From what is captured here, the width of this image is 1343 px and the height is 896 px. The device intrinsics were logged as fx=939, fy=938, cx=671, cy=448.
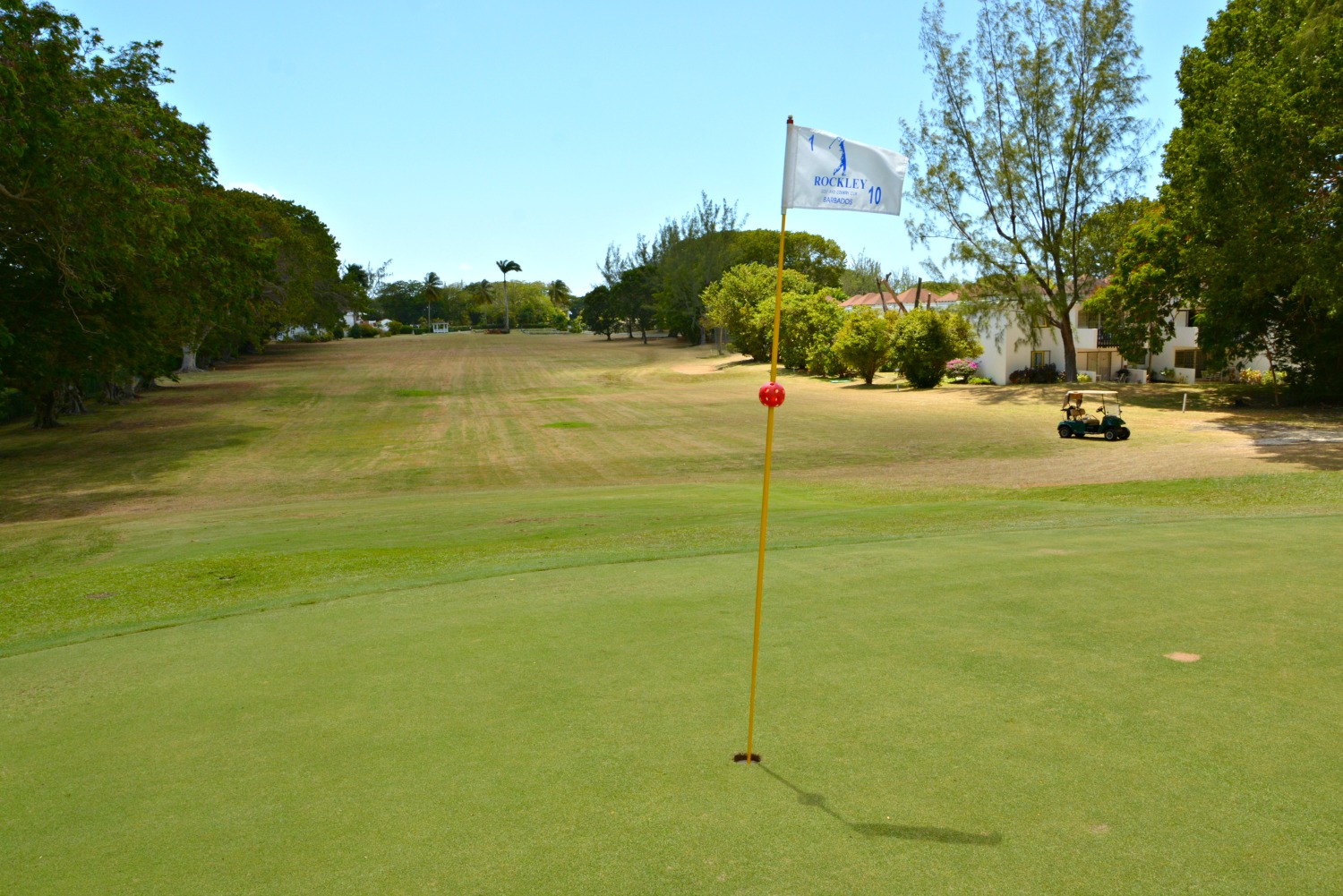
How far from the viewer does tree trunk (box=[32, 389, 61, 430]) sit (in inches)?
1526

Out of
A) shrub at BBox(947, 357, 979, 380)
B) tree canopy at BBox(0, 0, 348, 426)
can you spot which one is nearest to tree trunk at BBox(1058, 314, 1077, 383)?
shrub at BBox(947, 357, 979, 380)

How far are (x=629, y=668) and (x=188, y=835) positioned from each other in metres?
2.97

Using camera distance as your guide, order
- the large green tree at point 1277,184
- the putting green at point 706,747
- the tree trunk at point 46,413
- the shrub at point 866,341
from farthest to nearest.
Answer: the shrub at point 866,341 < the tree trunk at point 46,413 < the large green tree at point 1277,184 < the putting green at point 706,747

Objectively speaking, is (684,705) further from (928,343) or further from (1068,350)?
(1068,350)

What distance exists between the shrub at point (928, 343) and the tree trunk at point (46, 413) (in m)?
40.4

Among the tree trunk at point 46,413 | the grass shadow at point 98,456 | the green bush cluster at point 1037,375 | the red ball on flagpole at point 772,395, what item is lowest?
the grass shadow at point 98,456

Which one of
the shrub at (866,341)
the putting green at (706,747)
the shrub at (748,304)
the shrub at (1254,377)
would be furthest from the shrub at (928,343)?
the putting green at (706,747)

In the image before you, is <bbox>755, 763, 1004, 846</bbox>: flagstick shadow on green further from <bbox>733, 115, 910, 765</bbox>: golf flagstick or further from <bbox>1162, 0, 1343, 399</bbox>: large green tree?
<bbox>1162, 0, 1343, 399</bbox>: large green tree

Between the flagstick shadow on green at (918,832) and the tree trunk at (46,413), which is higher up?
the flagstick shadow on green at (918,832)

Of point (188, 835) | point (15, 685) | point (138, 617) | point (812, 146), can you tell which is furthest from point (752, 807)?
point (138, 617)

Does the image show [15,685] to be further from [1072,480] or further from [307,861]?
[1072,480]

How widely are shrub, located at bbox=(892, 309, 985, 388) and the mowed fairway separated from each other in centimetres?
3444

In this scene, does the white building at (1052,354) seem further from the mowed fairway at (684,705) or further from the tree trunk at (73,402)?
the tree trunk at (73,402)

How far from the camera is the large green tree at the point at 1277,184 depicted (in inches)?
1018
